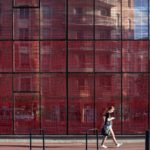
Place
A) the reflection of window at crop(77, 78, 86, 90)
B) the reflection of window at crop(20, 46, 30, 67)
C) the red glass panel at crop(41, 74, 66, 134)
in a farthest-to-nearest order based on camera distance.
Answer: the reflection of window at crop(20, 46, 30, 67) → the reflection of window at crop(77, 78, 86, 90) → the red glass panel at crop(41, 74, 66, 134)

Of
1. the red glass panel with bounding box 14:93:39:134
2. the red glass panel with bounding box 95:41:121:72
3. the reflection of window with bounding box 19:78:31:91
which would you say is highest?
the red glass panel with bounding box 95:41:121:72

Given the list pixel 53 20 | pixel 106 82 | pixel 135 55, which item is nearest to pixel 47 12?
pixel 53 20

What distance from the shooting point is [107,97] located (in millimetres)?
30547

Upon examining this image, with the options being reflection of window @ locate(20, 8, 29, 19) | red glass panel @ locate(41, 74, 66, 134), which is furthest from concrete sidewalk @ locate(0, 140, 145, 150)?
reflection of window @ locate(20, 8, 29, 19)

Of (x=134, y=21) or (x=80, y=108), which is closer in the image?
(x=80, y=108)

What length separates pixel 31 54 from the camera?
30.7 metres

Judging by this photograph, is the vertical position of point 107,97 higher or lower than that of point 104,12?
lower

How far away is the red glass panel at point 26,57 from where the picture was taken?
3069 cm

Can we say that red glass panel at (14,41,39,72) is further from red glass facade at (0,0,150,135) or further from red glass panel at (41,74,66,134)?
red glass panel at (41,74,66,134)

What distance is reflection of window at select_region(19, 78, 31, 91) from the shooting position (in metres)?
30.6

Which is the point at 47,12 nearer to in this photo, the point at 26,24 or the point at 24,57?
the point at 26,24

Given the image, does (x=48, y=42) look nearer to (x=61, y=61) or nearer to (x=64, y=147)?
(x=61, y=61)

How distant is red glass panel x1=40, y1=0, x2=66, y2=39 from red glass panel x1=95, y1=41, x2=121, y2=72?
5.98ft

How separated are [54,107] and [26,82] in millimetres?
1786
